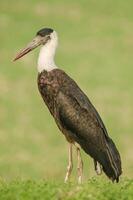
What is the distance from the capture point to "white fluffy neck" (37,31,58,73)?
16250 mm

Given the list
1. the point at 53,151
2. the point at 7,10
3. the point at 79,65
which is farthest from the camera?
the point at 7,10

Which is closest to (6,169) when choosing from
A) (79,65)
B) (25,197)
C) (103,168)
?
(79,65)

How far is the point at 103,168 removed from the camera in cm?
1567

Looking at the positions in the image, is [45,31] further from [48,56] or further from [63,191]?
[63,191]

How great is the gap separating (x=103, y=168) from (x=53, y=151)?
11.8 m

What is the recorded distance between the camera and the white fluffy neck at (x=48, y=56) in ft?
53.3

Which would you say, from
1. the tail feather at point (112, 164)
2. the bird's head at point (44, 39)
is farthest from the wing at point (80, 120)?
the bird's head at point (44, 39)

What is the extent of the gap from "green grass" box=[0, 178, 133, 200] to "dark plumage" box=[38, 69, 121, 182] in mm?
2400

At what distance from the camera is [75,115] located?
16.0 metres

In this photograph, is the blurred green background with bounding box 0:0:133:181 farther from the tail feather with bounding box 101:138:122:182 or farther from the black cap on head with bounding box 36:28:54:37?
the tail feather with bounding box 101:138:122:182

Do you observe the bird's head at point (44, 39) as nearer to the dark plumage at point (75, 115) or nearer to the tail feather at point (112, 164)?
the dark plumage at point (75, 115)

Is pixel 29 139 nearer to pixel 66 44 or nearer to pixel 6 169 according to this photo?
pixel 6 169

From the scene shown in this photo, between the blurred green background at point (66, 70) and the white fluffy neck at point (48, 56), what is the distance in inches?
298

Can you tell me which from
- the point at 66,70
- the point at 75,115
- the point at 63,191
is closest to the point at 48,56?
the point at 75,115
